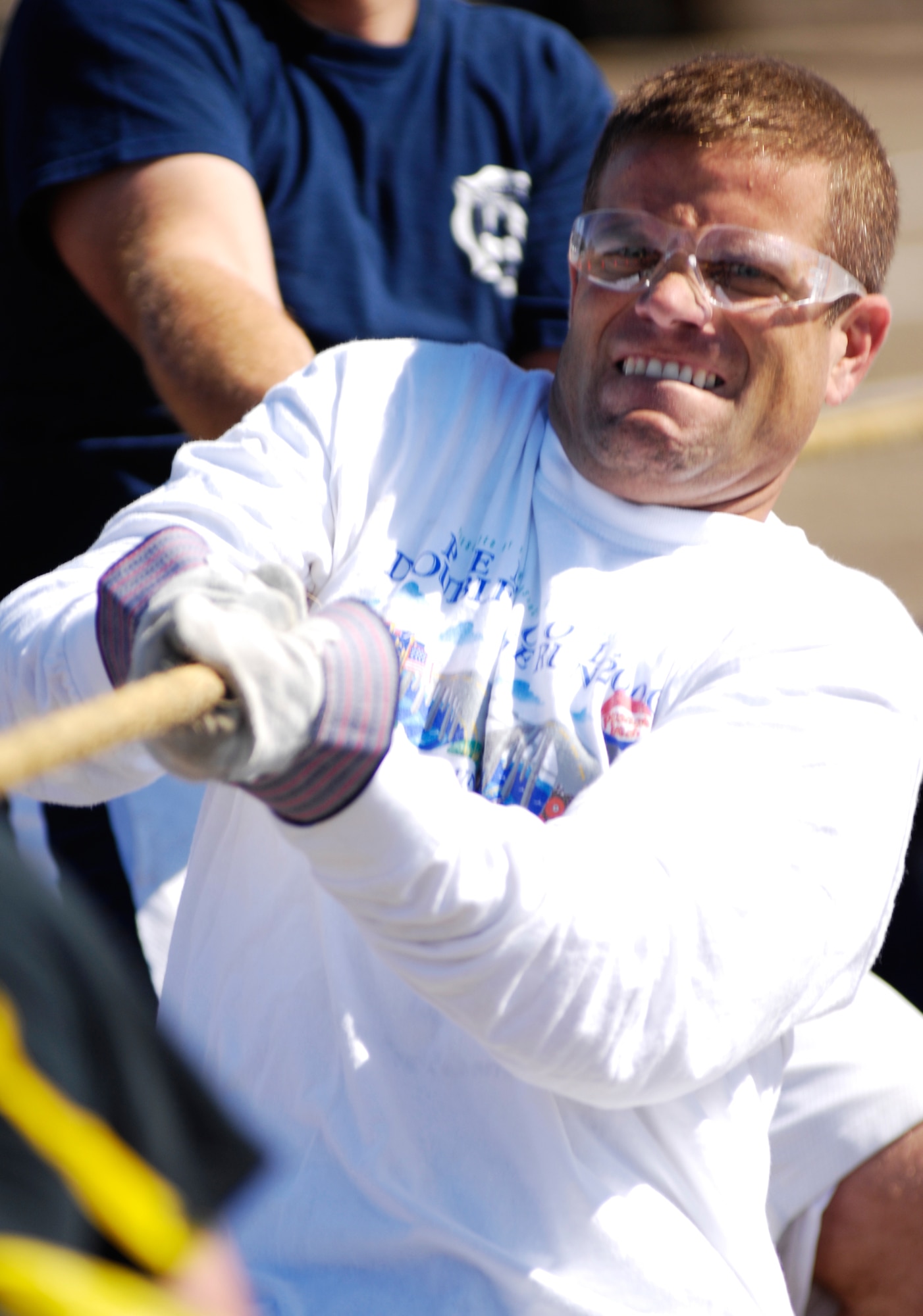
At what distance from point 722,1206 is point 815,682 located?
45 cm

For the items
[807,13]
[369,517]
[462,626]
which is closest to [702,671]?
[462,626]

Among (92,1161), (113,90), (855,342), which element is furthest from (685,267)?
(92,1161)

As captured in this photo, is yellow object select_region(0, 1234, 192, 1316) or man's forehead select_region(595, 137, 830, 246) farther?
man's forehead select_region(595, 137, 830, 246)

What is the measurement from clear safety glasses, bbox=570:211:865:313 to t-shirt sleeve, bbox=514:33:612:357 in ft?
2.18

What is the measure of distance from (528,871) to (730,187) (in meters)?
0.79

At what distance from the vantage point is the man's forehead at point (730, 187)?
1.53 meters

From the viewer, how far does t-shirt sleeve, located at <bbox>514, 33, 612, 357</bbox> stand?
7.47 ft

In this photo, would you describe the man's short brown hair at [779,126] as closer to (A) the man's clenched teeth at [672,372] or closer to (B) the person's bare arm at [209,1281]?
(A) the man's clenched teeth at [672,372]

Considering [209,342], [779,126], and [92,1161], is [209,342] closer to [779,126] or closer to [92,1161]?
[779,126]

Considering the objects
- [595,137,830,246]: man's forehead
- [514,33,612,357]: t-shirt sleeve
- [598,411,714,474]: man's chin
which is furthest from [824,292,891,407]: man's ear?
[514,33,612,357]: t-shirt sleeve

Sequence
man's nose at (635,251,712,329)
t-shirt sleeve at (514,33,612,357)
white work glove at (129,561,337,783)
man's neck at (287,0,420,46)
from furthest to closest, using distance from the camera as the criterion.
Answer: t-shirt sleeve at (514,33,612,357), man's neck at (287,0,420,46), man's nose at (635,251,712,329), white work glove at (129,561,337,783)

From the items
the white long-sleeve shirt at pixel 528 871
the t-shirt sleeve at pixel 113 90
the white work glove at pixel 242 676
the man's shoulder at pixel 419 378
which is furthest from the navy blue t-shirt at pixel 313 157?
the white work glove at pixel 242 676

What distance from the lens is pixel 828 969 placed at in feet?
4.23

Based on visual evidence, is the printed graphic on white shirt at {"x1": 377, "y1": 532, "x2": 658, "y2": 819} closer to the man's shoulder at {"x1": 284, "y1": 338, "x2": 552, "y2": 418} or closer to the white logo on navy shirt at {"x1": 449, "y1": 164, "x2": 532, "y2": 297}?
the man's shoulder at {"x1": 284, "y1": 338, "x2": 552, "y2": 418}
